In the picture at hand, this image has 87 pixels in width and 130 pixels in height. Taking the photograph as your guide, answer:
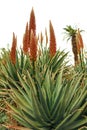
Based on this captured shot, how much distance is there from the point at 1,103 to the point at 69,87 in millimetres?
2260

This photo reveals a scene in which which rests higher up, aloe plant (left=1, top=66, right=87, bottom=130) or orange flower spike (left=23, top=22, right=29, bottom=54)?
orange flower spike (left=23, top=22, right=29, bottom=54)

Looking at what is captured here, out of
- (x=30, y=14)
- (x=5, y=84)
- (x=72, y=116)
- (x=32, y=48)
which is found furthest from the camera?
(x=5, y=84)

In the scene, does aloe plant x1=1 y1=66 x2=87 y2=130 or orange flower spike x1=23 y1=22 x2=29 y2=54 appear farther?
orange flower spike x1=23 y1=22 x2=29 y2=54

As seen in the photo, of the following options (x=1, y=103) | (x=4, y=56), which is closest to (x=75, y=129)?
(x=1, y=103)

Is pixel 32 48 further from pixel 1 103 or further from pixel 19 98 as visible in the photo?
pixel 1 103

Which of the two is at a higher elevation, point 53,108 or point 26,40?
point 26,40

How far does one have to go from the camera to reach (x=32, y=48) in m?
4.99

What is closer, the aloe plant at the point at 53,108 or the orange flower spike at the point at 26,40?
the aloe plant at the point at 53,108

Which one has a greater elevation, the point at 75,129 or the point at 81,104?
the point at 81,104

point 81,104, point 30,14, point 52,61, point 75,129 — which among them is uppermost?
point 30,14

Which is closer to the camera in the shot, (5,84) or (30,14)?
(30,14)

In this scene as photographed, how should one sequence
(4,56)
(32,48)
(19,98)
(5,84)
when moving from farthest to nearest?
Answer: (4,56), (5,84), (32,48), (19,98)

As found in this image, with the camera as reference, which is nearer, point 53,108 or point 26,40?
point 53,108

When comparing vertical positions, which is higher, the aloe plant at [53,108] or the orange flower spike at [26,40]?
the orange flower spike at [26,40]
